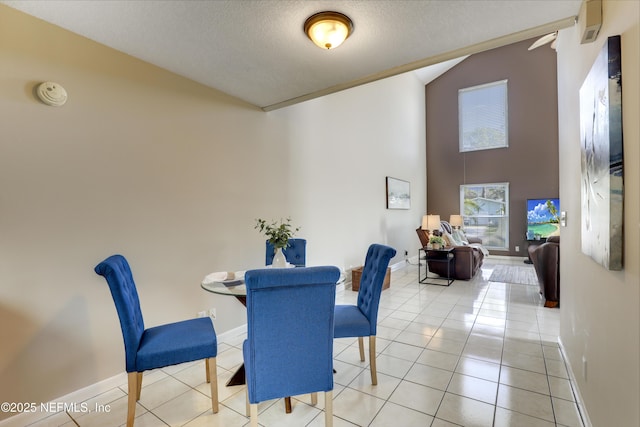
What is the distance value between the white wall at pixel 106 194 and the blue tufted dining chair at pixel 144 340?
45 cm

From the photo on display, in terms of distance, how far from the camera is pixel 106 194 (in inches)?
87.0

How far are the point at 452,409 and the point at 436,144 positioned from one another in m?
7.91

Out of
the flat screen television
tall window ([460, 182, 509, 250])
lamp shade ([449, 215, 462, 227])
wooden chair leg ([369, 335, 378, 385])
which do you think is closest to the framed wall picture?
lamp shade ([449, 215, 462, 227])

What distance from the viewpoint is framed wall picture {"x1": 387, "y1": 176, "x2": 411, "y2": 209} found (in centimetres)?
638

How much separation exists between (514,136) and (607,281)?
740 centimetres

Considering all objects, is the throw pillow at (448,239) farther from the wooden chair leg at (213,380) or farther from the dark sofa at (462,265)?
the wooden chair leg at (213,380)

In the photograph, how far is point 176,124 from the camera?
2.64m

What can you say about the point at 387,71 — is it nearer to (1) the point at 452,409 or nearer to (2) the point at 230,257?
(2) the point at 230,257

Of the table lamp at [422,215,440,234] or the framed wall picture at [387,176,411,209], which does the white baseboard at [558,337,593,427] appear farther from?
the framed wall picture at [387,176,411,209]

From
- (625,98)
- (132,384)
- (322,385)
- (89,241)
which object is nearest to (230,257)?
(89,241)

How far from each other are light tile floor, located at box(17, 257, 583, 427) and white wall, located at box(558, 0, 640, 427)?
0.31 metres

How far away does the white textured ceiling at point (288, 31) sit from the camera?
1.78 m

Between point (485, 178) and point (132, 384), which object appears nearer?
point (132, 384)

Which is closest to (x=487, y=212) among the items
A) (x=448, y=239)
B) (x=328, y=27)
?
(x=448, y=239)
